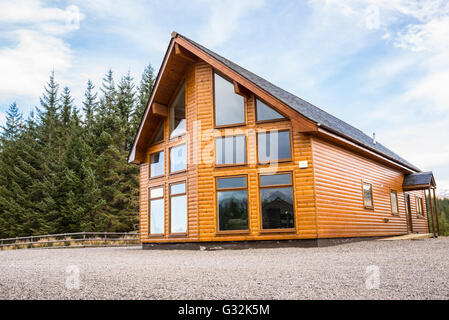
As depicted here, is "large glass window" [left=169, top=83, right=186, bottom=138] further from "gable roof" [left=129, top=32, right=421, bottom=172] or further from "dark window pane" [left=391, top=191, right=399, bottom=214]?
"dark window pane" [left=391, top=191, right=399, bottom=214]

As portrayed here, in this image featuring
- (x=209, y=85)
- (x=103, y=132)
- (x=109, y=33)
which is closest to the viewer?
(x=209, y=85)

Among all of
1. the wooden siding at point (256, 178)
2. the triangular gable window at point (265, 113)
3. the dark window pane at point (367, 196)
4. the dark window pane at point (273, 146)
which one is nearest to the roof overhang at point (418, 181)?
the dark window pane at point (367, 196)

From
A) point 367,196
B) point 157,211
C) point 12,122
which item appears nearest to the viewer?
point 157,211

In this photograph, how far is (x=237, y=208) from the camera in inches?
447

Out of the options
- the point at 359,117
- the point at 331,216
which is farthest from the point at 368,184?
the point at 359,117

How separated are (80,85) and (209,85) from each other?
2802 cm

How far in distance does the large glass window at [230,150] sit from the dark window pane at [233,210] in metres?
0.97

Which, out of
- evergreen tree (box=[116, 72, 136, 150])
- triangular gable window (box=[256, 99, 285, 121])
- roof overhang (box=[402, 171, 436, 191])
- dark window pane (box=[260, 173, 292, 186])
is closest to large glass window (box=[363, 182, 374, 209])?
dark window pane (box=[260, 173, 292, 186])

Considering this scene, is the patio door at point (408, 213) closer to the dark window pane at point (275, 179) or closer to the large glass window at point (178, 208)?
the dark window pane at point (275, 179)

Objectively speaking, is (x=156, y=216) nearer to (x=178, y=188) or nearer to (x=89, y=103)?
(x=178, y=188)

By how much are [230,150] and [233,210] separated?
185 cm

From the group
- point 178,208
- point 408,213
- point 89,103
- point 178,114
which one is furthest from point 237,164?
point 89,103

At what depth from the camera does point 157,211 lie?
13625 mm
